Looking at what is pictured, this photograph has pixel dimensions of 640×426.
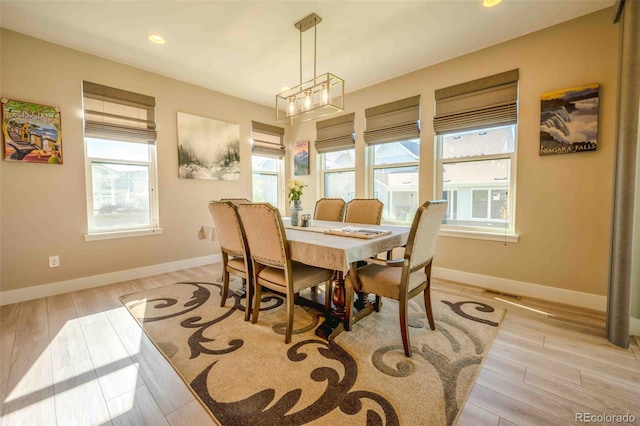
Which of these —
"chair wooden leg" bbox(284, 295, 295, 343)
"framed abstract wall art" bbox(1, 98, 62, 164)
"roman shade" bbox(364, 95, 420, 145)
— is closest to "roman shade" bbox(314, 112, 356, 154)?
"roman shade" bbox(364, 95, 420, 145)

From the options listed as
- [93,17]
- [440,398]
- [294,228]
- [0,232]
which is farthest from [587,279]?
[0,232]

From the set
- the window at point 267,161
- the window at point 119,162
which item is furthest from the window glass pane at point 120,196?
the window at point 267,161

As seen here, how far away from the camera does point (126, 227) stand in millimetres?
3369

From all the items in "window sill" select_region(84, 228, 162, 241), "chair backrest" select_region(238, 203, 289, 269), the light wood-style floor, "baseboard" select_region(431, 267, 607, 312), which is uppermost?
"chair backrest" select_region(238, 203, 289, 269)

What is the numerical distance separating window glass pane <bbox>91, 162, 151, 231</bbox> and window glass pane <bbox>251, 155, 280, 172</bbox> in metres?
1.65

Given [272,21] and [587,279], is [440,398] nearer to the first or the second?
[587,279]

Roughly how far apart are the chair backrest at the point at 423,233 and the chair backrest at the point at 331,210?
4.47 feet

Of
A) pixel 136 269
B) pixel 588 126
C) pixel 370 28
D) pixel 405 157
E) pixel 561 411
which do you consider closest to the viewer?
pixel 561 411

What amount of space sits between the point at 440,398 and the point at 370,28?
3.03 meters

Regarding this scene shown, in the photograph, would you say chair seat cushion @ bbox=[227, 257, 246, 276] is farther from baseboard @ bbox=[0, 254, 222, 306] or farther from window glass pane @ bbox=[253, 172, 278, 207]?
window glass pane @ bbox=[253, 172, 278, 207]

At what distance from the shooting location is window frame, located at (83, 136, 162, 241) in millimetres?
3054

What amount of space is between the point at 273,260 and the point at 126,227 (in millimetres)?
2579

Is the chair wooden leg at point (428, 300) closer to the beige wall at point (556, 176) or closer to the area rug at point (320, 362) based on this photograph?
the area rug at point (320, 362)

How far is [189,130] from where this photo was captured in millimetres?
3785
